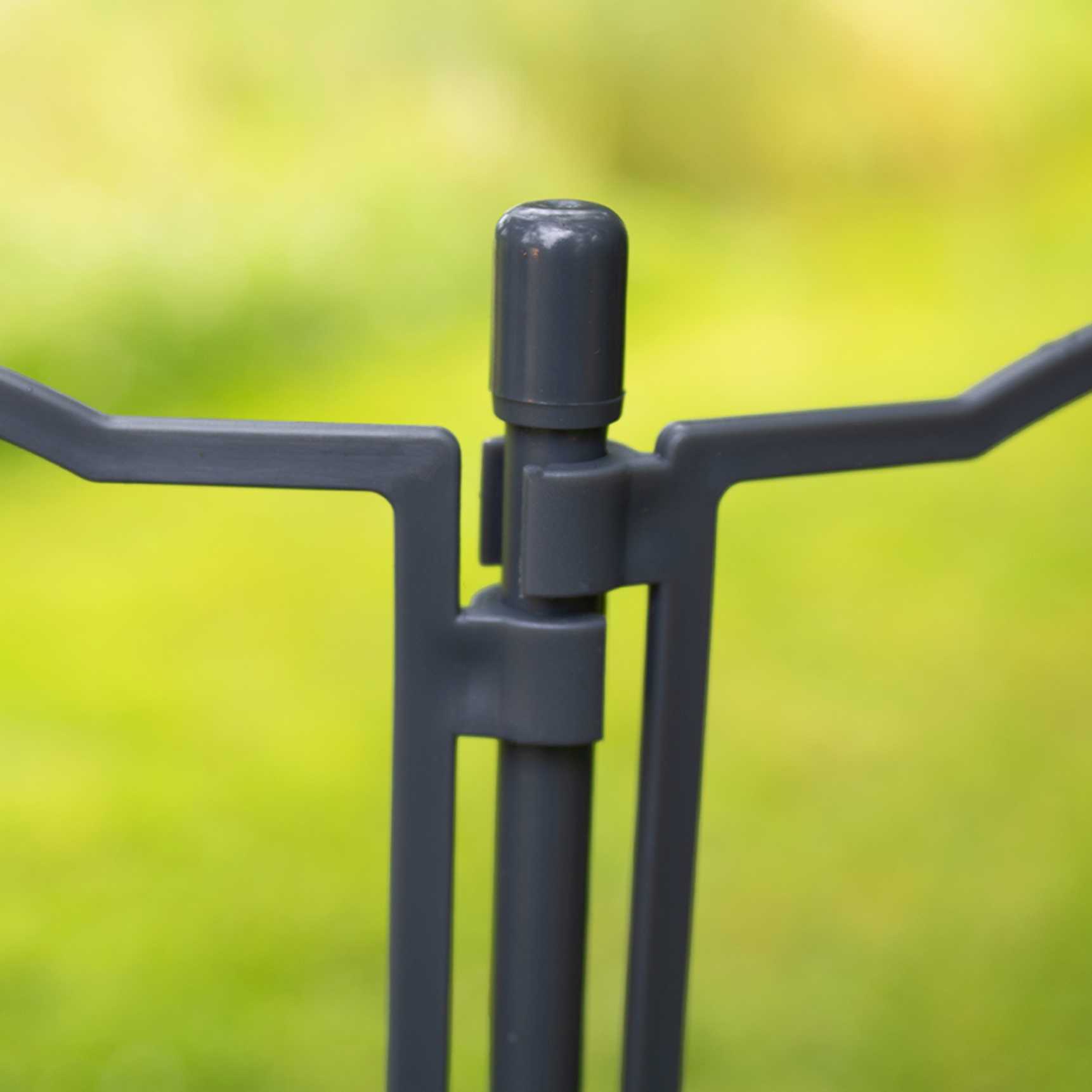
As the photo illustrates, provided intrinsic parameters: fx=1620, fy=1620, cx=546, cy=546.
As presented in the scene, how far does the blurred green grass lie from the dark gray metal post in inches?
37.9

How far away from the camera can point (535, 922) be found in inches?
17.8

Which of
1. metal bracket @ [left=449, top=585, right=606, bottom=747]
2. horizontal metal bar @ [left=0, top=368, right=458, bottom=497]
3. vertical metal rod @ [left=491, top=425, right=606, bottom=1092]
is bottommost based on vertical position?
vertical metal rod @ [left=491, top=425, right=606, bottom=1092]

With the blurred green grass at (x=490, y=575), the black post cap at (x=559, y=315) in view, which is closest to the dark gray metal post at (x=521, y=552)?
the black post cap at (x=559, y=315)

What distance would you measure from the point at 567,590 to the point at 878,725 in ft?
5.38

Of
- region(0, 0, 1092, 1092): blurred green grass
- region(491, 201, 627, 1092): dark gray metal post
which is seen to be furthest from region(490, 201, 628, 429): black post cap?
region(0, 0, 1092, 1092): blurred green grass

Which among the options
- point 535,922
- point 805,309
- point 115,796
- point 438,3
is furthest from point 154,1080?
point 438,3

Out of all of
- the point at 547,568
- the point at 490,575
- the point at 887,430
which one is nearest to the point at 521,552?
the point at 547,568

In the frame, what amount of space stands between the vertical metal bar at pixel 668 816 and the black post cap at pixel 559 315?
5cm

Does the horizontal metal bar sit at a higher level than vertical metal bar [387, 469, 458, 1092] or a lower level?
higher

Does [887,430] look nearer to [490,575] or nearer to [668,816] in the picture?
[668,816]

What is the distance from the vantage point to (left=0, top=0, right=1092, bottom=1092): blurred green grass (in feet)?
5.08

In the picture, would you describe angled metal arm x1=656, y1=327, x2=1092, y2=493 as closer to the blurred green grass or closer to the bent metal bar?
the bent metal bar

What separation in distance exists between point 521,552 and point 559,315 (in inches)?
2.5

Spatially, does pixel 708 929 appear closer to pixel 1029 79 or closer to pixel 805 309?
pixel 805 309
